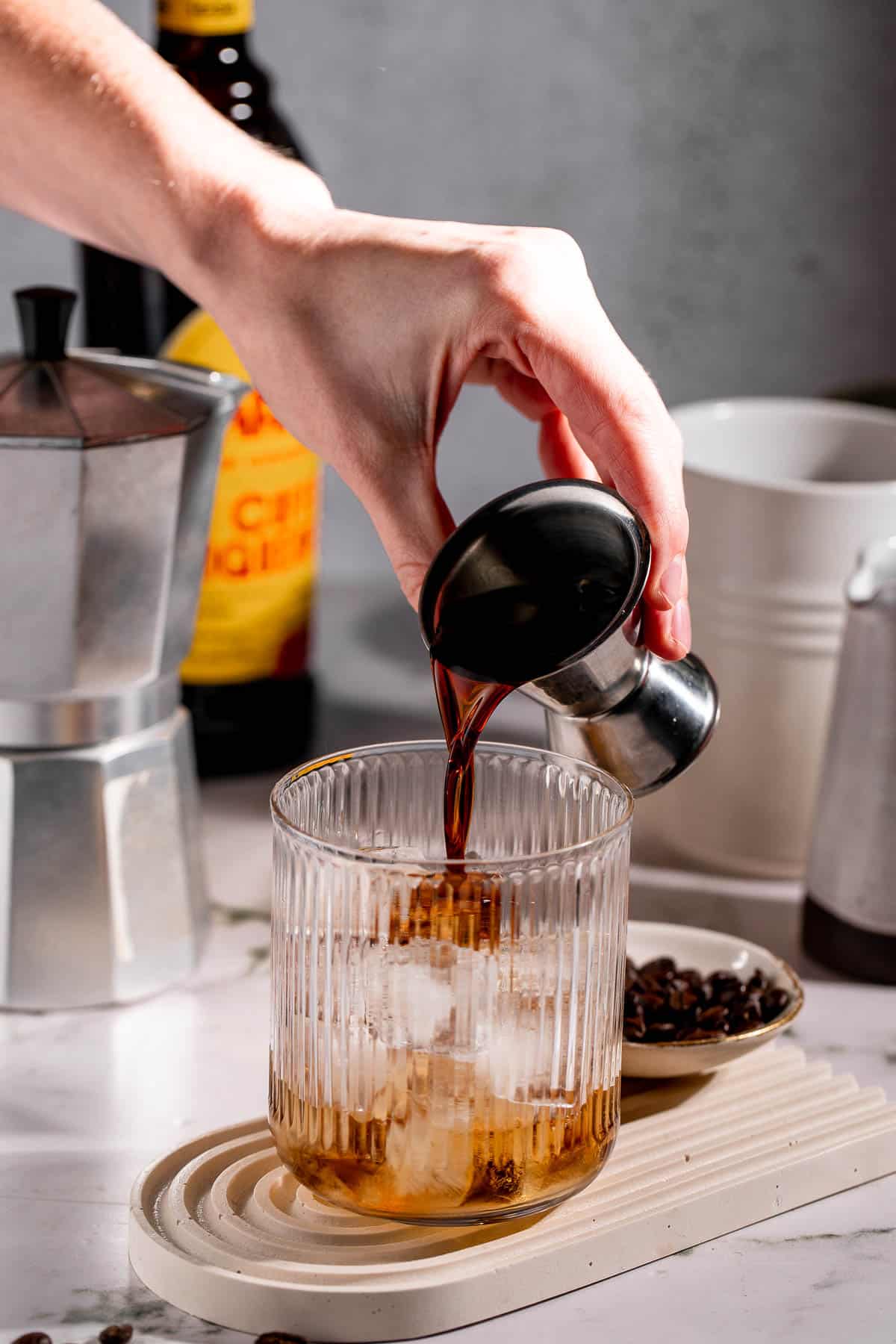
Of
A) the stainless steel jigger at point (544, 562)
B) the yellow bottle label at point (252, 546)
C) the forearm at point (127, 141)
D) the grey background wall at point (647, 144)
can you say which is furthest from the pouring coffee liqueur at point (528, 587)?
the grey background wall at point (647, 144)

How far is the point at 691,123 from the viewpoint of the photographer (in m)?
1.21

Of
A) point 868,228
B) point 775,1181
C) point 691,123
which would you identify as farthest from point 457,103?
point 775,1181

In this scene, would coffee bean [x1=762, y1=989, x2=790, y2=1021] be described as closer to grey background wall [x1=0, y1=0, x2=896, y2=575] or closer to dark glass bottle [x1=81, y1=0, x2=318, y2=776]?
dark glass bottle [x1=81, y1=0, x2=318, y2=776]

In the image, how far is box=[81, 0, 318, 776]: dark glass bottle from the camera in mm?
865

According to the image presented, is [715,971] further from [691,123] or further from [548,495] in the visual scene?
[691,123]

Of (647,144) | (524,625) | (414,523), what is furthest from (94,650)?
(647,144)

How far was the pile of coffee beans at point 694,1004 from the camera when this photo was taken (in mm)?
611

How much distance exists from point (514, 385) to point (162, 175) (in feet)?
0.52

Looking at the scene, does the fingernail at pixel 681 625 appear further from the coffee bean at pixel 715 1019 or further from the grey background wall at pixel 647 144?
the grey background wall at pixel 647 144

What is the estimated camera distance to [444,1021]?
50 cm

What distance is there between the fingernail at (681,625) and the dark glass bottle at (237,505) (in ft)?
1.11

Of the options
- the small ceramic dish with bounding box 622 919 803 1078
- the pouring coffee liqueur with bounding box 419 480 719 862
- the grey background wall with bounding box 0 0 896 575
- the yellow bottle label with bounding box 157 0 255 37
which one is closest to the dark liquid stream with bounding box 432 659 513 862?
the pouring coffee liqueur with bounding box 419 480 719 862

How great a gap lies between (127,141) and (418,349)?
161 mm

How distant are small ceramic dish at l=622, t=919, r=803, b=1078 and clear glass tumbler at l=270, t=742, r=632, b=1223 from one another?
7cm
